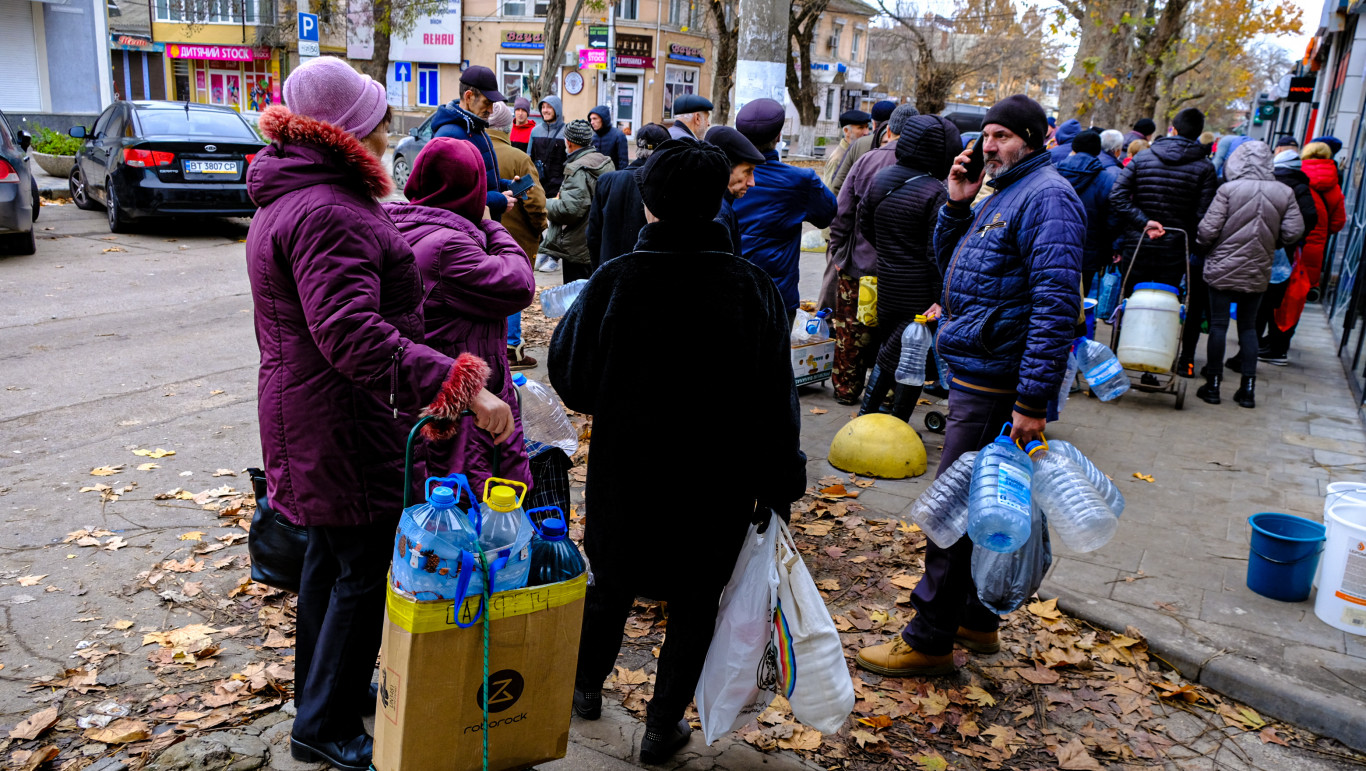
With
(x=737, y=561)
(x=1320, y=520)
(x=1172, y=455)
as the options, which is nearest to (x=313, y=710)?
(x=737, y=561)

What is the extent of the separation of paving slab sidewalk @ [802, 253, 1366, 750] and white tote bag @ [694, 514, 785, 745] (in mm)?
2122

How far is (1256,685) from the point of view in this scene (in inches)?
151

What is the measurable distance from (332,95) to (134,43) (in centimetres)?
5738

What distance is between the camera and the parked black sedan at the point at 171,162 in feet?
40.8

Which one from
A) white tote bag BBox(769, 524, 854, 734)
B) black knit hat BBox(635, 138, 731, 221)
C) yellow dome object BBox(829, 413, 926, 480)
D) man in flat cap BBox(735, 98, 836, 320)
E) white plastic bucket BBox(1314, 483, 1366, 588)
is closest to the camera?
black knit hat BBox(635, 138, 731, 221)

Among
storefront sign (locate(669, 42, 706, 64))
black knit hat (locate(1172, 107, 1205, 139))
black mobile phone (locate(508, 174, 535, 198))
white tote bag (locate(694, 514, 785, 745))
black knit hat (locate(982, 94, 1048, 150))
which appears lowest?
white tote bag (locate(694, 514, 785, 745))

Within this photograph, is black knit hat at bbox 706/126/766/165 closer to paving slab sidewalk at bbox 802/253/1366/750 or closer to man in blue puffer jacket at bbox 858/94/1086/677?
man in blue puffer jacket at bbox 858/94/1086/677

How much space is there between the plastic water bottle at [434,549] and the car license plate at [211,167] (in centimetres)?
1210

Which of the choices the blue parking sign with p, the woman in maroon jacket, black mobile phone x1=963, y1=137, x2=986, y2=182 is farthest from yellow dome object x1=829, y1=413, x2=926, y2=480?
the blue parking sign with p

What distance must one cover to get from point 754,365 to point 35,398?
5.77m

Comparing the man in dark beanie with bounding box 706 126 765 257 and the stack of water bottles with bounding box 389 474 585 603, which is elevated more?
the man in dark beanie with bounding box 706 126 765 257

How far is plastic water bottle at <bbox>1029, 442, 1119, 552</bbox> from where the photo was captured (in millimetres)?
3494

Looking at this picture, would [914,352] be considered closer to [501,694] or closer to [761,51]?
[761,51]

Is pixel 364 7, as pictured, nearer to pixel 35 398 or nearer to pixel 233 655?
pixel 35 398
